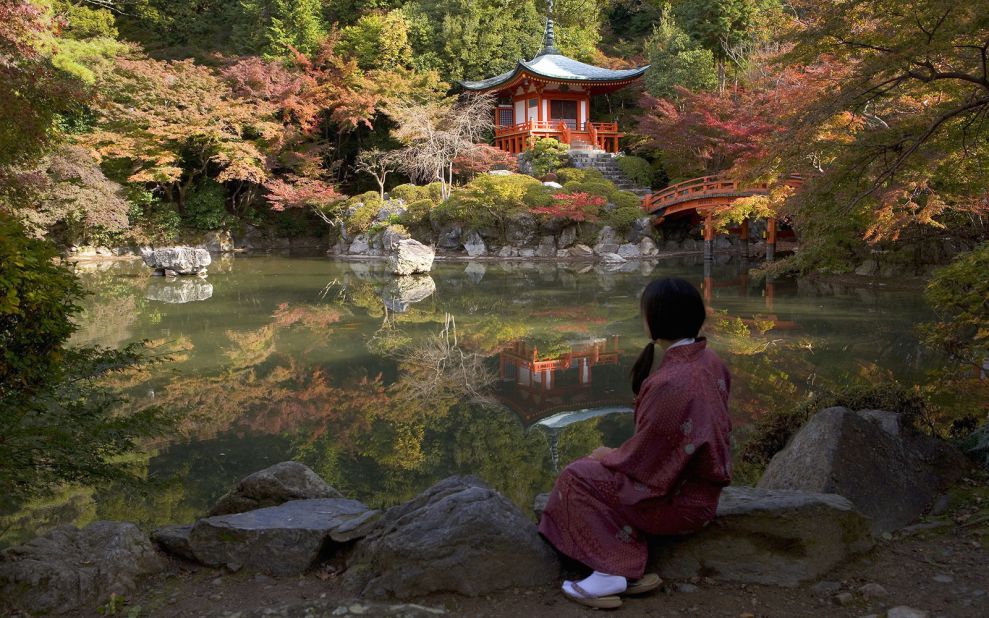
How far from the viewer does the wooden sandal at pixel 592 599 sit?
81.5 inches

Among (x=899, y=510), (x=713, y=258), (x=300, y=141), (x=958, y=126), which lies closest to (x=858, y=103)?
(x=958, y=126)

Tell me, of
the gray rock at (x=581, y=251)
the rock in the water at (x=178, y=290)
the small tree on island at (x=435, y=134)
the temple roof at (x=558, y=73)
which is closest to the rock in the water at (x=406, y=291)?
the rock in the water at (x=178, y=290)

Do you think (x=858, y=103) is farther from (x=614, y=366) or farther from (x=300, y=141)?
(x=300, y=141)

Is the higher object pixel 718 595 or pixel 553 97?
pixel 553 97

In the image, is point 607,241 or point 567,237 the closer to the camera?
point 607,241

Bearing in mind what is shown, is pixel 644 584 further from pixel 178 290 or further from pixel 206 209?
pixel 206 209

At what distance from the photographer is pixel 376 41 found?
23.0 meters

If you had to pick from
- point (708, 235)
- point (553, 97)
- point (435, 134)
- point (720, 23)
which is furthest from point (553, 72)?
point (708, 235)

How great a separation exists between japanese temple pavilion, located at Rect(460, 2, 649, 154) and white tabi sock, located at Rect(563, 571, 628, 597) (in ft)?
72.0

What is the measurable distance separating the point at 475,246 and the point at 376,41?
844cm

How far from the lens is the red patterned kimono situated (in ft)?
6.61

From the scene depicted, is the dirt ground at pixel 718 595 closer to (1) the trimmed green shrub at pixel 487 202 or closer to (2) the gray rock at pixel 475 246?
(1) the trimmed green shrub at pixel 487 202

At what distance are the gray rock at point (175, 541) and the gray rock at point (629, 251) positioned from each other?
16522mm

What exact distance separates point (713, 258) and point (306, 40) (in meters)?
14.8
